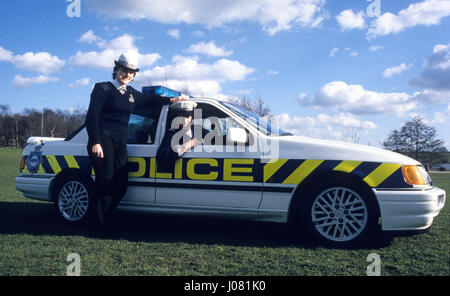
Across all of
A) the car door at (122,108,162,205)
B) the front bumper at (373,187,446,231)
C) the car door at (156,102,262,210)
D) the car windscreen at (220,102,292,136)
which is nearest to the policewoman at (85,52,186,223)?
the car door at (122,108,162,205)

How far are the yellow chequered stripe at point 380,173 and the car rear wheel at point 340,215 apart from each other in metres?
0.12

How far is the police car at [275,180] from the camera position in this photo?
3473 mm

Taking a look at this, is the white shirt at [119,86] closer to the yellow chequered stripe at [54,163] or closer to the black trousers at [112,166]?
the black trousers at [112,166]

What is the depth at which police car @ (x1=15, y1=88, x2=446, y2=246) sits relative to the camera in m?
3.47

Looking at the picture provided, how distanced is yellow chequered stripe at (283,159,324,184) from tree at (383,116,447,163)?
143ft

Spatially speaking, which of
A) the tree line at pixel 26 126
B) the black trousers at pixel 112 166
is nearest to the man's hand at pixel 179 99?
the black trousers at pixel 112 166

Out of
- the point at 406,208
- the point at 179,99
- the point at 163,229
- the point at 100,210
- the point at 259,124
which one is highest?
the point at 179,99

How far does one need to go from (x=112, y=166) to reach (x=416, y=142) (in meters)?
46.7

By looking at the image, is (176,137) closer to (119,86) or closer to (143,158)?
(143,158)

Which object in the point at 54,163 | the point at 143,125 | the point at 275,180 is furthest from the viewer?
the point at 54,163

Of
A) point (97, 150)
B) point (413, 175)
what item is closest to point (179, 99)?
point (97, 150)

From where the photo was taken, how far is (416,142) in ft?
142
